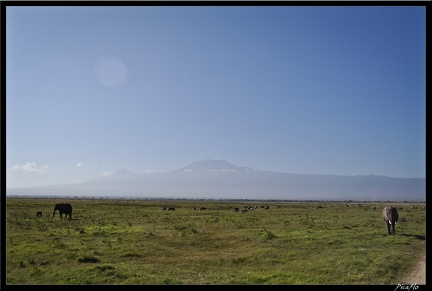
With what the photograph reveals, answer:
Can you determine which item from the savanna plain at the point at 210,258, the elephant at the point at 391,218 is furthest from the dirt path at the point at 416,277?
the elephant at the point at 391,218

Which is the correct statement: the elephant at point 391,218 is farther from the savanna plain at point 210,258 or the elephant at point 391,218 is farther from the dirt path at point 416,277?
the dirt path at point 416,277

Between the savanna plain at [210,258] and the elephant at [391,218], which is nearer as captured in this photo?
the savanna plain at [210,258]

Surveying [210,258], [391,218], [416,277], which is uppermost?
[391,218]

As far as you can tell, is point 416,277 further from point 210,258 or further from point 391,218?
point 391,218

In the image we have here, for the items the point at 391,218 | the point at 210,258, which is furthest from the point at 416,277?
the point at 391,218

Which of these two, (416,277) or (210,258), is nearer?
(416,277)

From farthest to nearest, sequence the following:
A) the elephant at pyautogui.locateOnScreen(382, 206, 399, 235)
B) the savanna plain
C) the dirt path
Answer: the elephant at pyautogui.locateOnScreen(382, 206, 399, 235)
the savanna plain
the dirt path

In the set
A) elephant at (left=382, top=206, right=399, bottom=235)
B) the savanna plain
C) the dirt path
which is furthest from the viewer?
elephant at (left=382, top=206, right=399, bottom=235)

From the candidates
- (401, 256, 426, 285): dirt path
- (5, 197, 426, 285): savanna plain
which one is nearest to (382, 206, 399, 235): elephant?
(5, 197, 426, 285): savanna plain

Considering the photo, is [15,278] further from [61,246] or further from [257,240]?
[257,240]

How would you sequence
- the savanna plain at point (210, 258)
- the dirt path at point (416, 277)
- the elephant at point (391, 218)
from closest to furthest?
the dirt path at point (416, 277), the savanna plain at point (210, 258), the elephant at point (391, 218)

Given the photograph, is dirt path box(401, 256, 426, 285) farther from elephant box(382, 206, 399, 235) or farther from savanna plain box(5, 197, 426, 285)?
elephant box(382, 206, 399, 235)

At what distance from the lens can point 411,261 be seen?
544 inches

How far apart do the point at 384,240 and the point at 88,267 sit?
48.5ft
